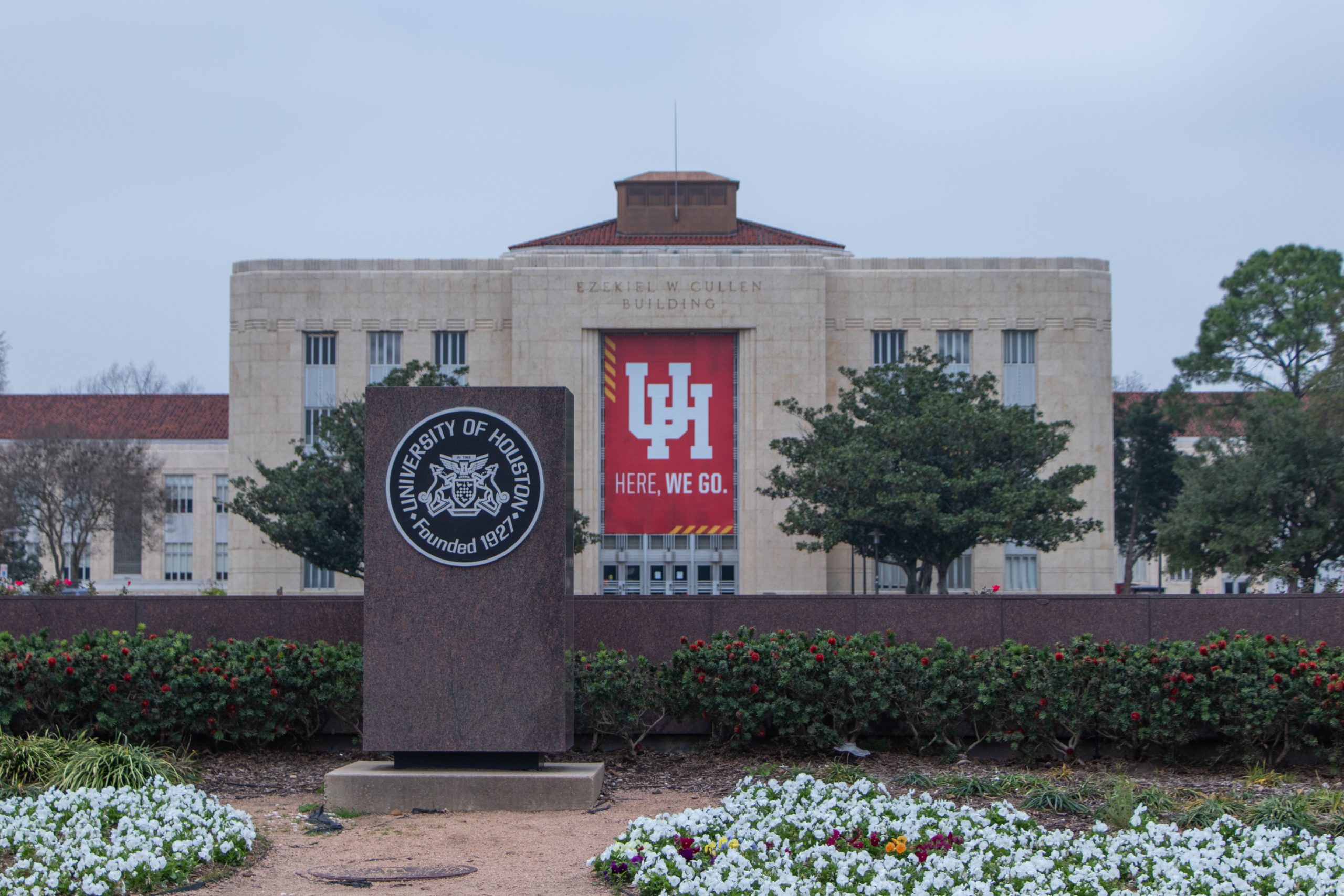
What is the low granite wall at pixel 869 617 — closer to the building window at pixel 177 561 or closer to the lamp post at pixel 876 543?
the lamp post at pixel 876 543

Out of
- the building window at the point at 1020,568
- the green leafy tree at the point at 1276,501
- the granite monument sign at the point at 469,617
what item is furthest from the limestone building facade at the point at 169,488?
the granite monument sign at the point at 469,617

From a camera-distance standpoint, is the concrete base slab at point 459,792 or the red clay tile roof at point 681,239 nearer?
the concrete base slab at point 459,792

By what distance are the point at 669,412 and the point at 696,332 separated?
290cm

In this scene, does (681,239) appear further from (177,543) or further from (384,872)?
(384,872)

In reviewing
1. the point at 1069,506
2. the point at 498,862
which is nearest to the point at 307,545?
the point at 1069,506

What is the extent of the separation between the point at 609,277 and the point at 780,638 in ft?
121

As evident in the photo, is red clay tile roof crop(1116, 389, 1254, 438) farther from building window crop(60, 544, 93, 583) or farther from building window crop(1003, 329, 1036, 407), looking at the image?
building window crop(60, 544, 93, 583)

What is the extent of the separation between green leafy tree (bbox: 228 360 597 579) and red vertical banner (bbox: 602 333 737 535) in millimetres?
8443

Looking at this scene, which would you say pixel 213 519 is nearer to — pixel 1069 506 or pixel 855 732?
pixel 1069 506

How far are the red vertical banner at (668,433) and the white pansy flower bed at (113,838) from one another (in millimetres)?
38065

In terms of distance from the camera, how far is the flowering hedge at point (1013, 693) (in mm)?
11055

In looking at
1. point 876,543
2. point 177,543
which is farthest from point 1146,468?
point 177,543

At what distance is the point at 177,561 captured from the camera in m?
68.9

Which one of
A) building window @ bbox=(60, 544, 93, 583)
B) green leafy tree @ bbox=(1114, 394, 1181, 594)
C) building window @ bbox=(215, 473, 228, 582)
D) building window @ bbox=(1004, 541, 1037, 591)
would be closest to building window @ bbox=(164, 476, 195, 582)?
building window @ bbox=(215, 473, 228, 582)
